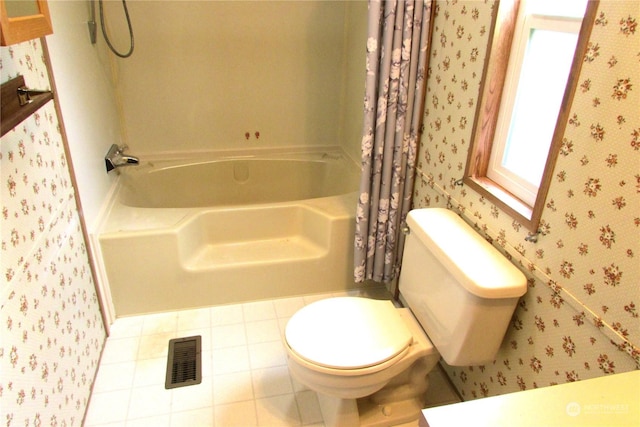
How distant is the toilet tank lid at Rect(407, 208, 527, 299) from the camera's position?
1.18 m

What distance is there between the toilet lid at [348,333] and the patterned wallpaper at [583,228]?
0.36 m

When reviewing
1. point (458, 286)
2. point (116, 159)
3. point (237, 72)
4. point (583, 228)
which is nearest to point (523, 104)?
point (583, 228)

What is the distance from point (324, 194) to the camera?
2.82 m

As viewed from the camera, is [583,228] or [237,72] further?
[237,72]

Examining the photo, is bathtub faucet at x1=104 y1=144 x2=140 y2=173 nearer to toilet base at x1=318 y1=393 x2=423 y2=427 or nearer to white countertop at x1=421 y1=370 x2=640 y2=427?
toilet base at x1=318 y1=393 x2=423 y2=427

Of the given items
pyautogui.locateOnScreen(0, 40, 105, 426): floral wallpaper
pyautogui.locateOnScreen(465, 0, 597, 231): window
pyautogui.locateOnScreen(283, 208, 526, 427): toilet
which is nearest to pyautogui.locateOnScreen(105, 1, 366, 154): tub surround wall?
pyautogui.locateOnScreen(0, 40, 105, 426): floral wallpaper

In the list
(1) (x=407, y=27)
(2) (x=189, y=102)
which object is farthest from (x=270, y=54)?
(1) (x=407, y=27)

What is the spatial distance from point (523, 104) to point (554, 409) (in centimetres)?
91

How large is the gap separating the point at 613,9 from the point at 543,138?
412 mm

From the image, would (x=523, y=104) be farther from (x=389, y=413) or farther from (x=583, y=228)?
(x=389, y=413)

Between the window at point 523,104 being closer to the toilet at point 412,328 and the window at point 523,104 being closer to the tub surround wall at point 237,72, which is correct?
the toilet at point 412,328

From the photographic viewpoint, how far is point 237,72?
2.59 metres

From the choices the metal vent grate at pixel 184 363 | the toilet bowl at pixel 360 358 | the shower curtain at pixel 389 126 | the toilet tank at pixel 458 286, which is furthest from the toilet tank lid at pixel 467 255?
the metal vent grate at pixel 184 363

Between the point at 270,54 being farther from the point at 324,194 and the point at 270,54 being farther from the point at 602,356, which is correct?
the point at 602,356
